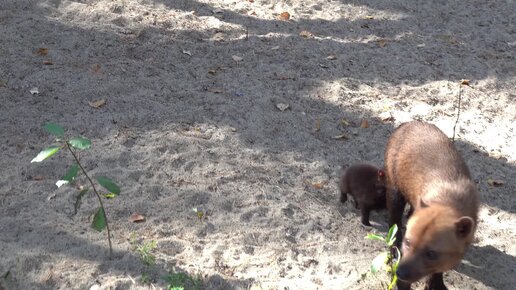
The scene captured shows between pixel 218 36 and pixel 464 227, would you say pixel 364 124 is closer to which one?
pixel 218 36

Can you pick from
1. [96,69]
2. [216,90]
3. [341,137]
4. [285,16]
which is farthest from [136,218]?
[285,16]

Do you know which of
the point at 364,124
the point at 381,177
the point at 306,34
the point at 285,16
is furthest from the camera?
the point at 285,16

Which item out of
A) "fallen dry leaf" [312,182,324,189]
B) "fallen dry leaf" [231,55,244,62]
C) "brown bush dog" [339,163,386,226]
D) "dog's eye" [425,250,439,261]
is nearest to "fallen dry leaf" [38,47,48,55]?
"fallen dry leaf" [231,55,244,62]

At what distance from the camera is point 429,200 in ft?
14.7

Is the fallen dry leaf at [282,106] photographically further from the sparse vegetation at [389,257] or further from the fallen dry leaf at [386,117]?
the sparse vegetation at [389,257]

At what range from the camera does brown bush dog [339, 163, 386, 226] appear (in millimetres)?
5391

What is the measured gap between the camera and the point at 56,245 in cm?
465

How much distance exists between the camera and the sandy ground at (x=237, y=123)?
4730 millimetres

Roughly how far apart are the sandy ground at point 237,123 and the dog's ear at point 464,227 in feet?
2.73

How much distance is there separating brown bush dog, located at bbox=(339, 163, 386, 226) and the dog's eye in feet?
4.34

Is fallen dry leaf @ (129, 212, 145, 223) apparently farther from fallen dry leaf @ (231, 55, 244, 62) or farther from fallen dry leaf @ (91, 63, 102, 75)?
fallen dry leaf @ (231, 55, 244, 62)

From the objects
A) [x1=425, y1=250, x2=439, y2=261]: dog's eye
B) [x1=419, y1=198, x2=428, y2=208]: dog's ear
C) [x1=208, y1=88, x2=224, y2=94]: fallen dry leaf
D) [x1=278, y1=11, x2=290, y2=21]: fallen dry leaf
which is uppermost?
[x1=419, y1=198, x2=428, y2=208]: dog's ear

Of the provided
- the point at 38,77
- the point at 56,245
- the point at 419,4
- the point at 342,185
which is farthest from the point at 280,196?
the point at 419,4

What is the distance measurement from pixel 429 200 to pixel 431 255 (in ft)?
1.80
